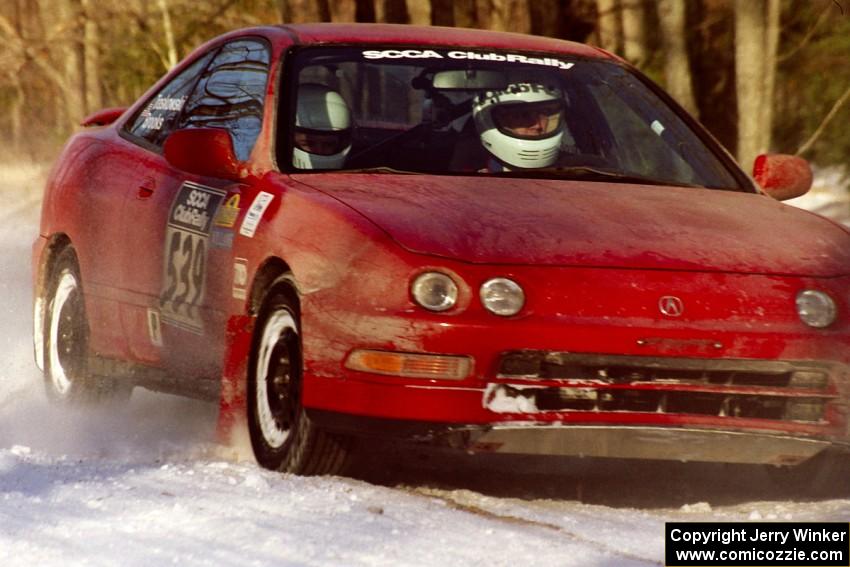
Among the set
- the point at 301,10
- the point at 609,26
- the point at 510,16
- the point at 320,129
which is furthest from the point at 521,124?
the point at 510,16

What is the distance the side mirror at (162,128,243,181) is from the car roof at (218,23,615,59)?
569mm

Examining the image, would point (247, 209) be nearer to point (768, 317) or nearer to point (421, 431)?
point (421, 431)

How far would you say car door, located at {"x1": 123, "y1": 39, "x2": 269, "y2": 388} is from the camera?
6918mm

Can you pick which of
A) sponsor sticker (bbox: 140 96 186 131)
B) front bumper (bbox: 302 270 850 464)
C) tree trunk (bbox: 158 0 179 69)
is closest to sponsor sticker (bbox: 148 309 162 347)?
sponsor sticker (bbox: 140 96 186 131)

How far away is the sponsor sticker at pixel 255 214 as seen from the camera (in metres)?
6.59

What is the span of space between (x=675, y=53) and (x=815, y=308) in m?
12.4

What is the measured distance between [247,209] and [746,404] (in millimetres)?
1803

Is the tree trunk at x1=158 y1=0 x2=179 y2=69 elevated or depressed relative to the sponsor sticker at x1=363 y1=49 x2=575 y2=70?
depressed

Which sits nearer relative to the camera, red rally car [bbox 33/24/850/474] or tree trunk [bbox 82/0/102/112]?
red rally car [bbox 33/24/850/474]

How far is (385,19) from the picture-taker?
21938 mm

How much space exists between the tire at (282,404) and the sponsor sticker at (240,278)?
0.17 m

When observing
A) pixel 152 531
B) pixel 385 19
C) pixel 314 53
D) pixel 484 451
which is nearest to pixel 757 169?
pixel 314 53

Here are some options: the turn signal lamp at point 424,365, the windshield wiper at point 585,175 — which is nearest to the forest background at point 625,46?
the windshield wiper at point 585,175

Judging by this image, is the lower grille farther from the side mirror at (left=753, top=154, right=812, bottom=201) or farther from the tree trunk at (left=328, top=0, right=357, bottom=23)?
the tree trunk at (left=328, top=0, right=357, bottom=23)
